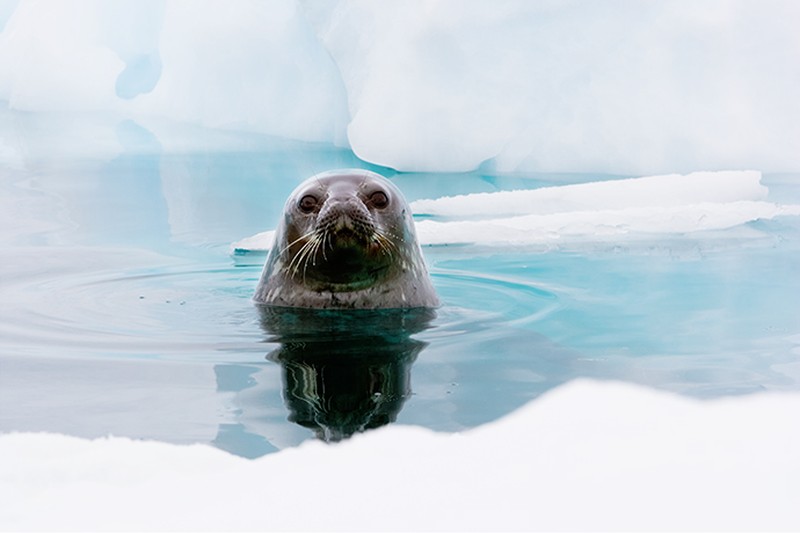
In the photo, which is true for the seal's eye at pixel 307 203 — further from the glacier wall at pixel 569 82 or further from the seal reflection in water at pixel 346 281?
the glacier wall at pixel 569 82

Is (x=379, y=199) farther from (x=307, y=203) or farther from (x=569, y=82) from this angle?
(x=569, y=82)

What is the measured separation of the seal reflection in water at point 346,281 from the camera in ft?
11.4

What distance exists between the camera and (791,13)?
396 inches

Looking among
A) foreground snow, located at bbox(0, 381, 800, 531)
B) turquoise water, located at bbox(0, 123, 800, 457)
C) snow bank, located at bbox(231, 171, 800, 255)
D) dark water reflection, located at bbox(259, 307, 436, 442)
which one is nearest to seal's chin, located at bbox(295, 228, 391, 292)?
dark water reflection, located at bbox(259, 307, 436, 442)

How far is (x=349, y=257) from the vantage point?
4074 mm

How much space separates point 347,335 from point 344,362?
1.49 ft

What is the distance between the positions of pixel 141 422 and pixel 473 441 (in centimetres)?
83

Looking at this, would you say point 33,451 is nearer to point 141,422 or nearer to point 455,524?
point 141,422

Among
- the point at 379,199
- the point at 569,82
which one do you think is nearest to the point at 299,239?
the point at 379,199

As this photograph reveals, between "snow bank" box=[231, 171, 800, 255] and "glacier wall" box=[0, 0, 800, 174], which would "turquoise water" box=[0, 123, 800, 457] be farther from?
"glacier wall" box=[0, 0, 800, 174]

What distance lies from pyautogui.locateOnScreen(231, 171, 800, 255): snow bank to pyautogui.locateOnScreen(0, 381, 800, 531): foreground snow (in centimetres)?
403

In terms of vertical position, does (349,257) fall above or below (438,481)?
above

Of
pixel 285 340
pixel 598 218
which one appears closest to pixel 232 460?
pixel 285 340

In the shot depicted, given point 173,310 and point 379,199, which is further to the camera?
point 173,310
